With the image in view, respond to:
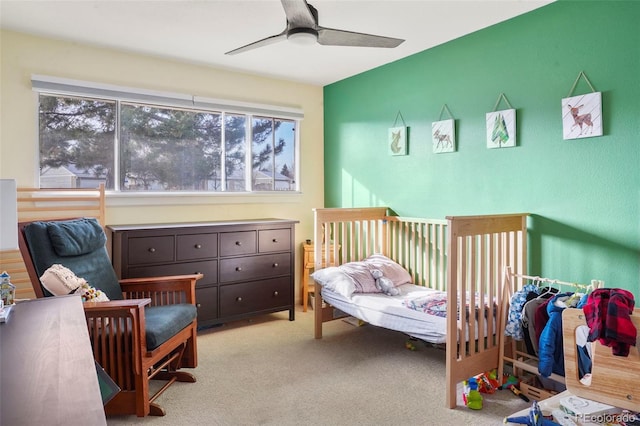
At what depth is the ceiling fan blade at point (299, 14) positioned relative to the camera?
2.02m

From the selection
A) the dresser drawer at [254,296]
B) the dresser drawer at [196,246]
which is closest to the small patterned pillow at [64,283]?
the dresser drawer at [196,246]

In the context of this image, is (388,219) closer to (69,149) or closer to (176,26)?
(176,26)

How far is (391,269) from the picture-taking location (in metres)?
3.57

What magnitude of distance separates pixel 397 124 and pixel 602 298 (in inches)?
106

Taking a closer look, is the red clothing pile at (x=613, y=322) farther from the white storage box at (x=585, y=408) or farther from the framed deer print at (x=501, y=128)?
the framed deer print at (x=501, y=128)

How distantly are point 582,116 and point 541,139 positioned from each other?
29cm

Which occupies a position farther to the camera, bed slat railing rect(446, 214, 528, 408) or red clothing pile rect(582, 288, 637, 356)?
bed slat railing rect(446, 214, 528, 408)

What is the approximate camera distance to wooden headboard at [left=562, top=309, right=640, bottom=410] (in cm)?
131

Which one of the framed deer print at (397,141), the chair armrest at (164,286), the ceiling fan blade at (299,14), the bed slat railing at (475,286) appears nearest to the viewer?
the ceiling fan blade at (299,14)

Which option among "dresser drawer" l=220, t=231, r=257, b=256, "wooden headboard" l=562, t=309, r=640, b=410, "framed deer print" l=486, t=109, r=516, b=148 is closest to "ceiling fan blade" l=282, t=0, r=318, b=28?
A: "framed deer print" l=486, t=109, r=516, b=148

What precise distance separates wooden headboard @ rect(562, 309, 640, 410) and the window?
331cm

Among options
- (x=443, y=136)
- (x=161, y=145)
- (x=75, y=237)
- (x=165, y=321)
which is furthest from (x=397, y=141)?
(x=75, y=237)

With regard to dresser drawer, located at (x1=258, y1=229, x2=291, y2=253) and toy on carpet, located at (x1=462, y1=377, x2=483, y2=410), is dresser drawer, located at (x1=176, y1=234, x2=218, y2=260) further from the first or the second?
toy on carpet, located at (x1=462, y1=377, x2=483, y2=410)

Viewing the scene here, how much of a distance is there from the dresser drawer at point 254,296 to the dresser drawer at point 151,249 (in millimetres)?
543
